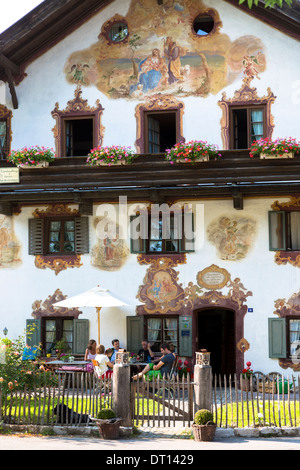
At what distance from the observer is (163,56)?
21016 mm

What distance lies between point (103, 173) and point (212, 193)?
119 inches

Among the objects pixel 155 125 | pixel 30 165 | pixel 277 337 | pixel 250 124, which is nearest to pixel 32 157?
pixel 30 165

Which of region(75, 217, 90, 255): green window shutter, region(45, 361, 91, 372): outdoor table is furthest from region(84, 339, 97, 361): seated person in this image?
region(75, 217, 90, 255): green window shutter

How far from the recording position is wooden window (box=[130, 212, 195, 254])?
20.5 meters

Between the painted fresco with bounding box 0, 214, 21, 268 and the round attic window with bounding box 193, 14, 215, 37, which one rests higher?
the round attic window with bounding box 193, 14, 215, 37

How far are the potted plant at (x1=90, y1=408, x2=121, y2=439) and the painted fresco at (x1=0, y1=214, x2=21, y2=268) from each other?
850 centimetres

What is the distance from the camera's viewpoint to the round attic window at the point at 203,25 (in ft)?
68.9

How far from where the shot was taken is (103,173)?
19.8m

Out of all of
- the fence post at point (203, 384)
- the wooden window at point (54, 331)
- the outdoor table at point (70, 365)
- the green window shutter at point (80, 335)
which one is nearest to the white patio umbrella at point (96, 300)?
the green window shutter at point (80, 335)

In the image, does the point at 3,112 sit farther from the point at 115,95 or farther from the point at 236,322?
the point at 236,322

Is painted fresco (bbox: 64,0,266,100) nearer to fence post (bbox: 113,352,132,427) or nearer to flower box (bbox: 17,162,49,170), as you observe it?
flower box (bbox: 17,162,49,170)

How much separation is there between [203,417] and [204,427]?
20 cm

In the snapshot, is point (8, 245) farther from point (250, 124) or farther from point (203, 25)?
point (203, 25)

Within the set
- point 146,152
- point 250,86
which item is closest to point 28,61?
point 146,152
